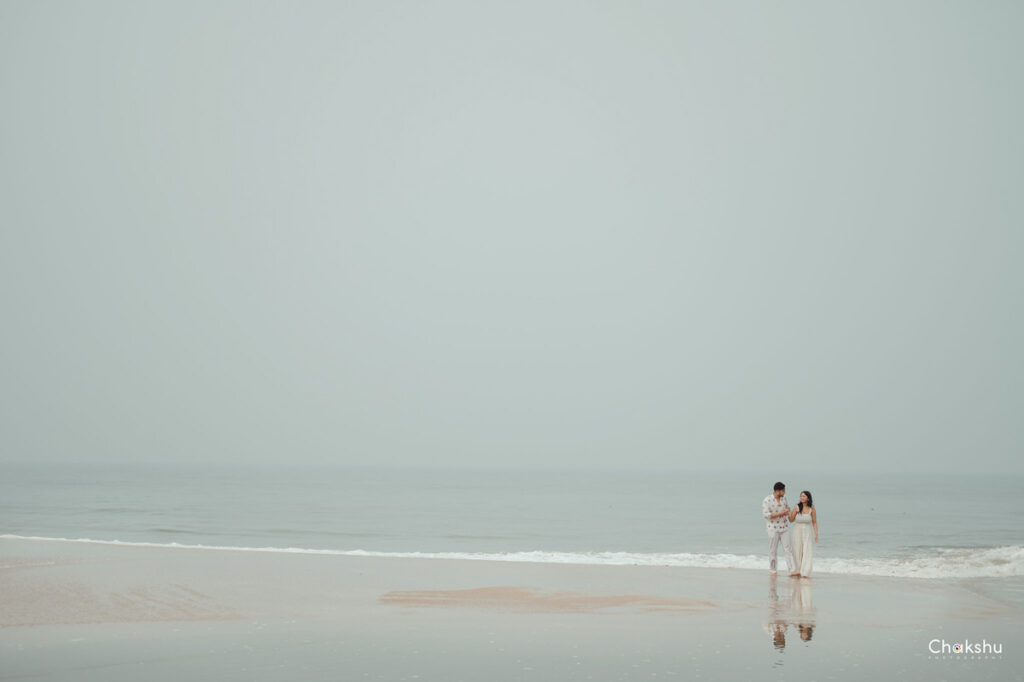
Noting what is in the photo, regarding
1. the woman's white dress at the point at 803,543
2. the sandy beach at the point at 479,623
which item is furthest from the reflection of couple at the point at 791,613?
the woman's white dress at the point at 803,543

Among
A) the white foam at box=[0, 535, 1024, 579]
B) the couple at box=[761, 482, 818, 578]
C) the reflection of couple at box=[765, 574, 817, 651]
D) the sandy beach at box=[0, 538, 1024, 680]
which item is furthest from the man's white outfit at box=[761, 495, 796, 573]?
the white foam at box=[0, 535, 1024, 579]

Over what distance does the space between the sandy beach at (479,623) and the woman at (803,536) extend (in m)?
0.66

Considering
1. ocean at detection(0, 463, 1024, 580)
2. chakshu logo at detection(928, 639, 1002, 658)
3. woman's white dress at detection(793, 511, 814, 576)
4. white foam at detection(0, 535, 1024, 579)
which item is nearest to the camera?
chakshu logo at detection(928, 639, 1002, 658)

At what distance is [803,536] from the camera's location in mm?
20219

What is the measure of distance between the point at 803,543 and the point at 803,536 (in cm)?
18

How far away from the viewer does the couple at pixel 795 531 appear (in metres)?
20.2

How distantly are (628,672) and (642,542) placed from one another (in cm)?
3191

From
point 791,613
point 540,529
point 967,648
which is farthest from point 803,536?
point 540,529

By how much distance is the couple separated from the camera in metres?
20.2

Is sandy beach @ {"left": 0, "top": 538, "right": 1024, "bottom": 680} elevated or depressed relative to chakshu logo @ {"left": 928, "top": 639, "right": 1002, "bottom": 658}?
depressed

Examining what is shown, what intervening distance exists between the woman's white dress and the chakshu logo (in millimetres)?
7081

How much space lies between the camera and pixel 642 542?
41719mm

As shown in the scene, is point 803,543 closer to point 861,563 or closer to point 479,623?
point 861,563

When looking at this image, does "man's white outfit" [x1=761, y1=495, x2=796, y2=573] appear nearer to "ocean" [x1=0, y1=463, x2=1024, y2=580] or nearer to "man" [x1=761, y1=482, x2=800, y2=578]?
"man" [x1=761, y1=482, x2=800, y2=578]
